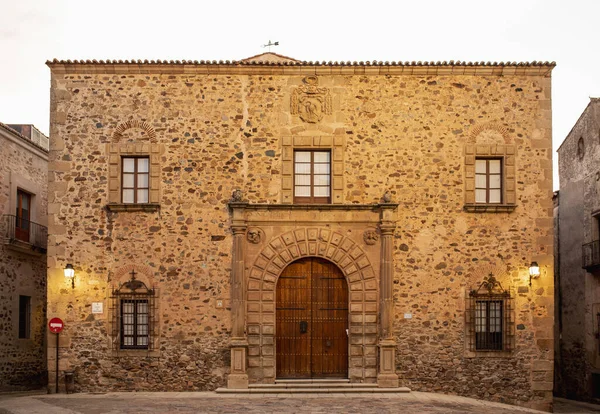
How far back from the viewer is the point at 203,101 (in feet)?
57.0

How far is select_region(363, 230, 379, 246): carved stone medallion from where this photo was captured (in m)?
17.0

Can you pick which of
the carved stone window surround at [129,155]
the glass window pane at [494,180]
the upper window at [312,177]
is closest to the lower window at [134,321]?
the carved stone window surround at [129,155]

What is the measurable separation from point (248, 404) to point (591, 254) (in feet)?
41.0

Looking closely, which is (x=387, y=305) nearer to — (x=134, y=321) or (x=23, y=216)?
(x=134, y=321)

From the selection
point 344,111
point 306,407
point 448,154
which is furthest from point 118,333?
point 448,154

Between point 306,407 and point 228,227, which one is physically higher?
point 228,227

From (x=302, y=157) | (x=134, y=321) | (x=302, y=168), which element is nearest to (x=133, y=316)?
(x=134, y=321)

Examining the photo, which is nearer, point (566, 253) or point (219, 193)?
point (219, 193)

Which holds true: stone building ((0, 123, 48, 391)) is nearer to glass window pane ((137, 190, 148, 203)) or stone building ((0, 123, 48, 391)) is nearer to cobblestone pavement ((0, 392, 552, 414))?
cobblestone pavement ((0, 392, 552, 414))

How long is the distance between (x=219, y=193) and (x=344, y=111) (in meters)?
3.60

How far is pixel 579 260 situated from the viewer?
23.0 meters

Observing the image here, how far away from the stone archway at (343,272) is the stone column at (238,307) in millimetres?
191

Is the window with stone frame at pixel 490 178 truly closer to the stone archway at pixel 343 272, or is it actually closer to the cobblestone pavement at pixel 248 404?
the stone archway at pixel 343 272

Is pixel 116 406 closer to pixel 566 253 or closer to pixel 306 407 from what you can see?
pixel 306 407
